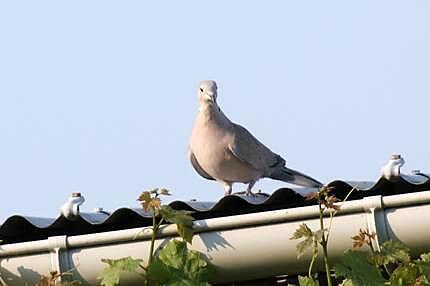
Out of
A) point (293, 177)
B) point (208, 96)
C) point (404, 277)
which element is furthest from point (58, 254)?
point (293, 177)

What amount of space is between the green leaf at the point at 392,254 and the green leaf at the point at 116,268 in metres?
0.78

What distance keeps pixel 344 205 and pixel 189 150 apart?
4584 mm

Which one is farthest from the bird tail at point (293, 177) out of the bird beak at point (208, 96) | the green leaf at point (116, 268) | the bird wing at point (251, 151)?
the green leaf at point (116, 268)

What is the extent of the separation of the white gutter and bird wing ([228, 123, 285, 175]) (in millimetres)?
3916

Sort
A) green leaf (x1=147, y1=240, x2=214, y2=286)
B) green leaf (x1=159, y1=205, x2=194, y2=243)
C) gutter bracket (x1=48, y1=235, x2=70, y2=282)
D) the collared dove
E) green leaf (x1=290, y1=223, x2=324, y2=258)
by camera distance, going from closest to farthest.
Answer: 1. green leaf (x1=290, y1=223, x2=324, y2=258)
2. green leaf (x1=147, y1=240, x2=214, y2=286)
3. green leaf (x1=159, y1=205, x2=194, y2=243)
4. gutter bracket (x1=48, y1=235, x2=70, y2=282)
5. the collared dove

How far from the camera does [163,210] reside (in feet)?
13.3

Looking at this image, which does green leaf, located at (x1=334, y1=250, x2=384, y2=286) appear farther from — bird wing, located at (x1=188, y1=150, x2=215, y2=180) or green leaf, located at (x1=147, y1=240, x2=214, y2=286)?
bird wing, located at (x1=188, y1=150, x2=215, y2=180)

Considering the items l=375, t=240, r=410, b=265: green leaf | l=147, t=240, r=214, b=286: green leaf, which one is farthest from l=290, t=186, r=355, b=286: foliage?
l=147, t=240, r=214, b=286: green leaf

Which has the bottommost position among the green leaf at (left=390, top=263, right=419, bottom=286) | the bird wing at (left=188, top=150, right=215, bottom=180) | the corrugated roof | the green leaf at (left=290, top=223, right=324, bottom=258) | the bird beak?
the green leaf at (left=390, top=263, right=419, bottom=286)

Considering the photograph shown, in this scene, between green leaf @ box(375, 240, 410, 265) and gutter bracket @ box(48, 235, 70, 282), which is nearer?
green leaf @ box(375, 240, 410, 265)

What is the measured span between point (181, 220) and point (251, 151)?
4.59 metres

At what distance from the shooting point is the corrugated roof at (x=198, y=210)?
464 cm

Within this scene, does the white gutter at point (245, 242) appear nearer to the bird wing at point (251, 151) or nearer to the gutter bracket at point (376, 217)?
the gutter bracket at point (376, 217)

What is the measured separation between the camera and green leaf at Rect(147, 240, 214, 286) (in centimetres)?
395
